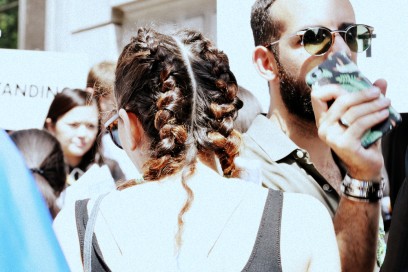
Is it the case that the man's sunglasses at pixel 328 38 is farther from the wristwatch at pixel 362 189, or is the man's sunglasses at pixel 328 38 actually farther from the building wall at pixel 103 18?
the building wall at pixel 103 18

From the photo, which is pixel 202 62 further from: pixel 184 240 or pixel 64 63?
pixel 64 63

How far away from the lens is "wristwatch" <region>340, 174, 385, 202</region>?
1669mm

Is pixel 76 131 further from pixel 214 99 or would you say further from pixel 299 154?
pixel 214 99

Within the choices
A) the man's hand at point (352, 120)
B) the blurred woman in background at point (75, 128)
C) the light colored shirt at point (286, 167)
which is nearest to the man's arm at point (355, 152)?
the man's hand at point (352, 120)

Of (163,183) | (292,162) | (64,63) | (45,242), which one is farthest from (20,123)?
(45,242)

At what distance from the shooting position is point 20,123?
2.99 metres

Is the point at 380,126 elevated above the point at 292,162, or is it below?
above

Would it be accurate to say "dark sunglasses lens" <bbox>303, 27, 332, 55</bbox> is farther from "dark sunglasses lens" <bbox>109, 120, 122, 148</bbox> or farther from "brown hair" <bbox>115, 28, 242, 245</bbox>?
"dark sunglasses lens" <bbox>109, 120, 122, 148</bbox>

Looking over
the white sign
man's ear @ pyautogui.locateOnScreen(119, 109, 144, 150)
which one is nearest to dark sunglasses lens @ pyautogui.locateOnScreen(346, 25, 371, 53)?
man's ear @ pyautogui.locateOnScreen(119, 109, 144, 150)

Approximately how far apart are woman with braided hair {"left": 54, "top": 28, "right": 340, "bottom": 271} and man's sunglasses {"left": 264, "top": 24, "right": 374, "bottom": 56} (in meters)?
0.39

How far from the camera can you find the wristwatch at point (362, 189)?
1.67 m

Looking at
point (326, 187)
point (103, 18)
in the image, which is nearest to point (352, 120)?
point (326, 187)

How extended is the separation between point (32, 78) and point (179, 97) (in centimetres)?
161

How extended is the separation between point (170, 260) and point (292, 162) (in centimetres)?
72
